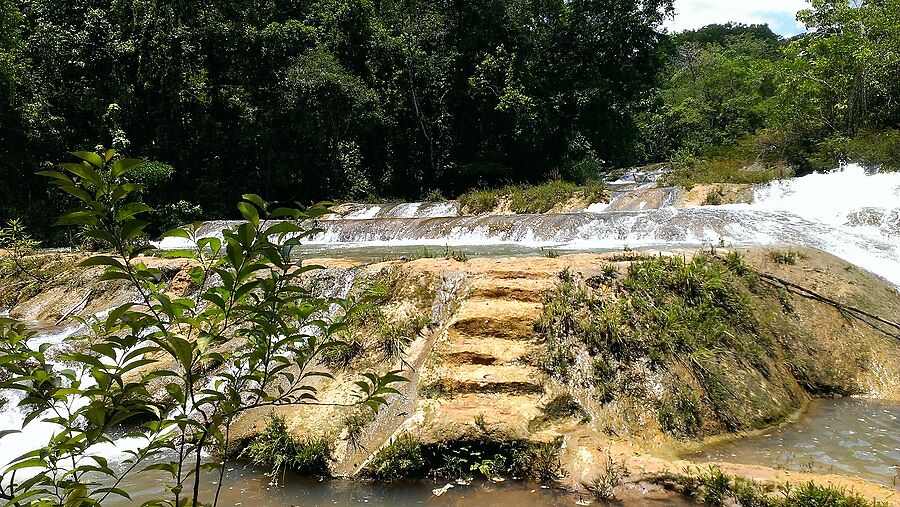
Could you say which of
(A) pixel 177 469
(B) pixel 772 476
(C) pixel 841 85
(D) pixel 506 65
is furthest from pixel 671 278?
(D) pixel 506 65

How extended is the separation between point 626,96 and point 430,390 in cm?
2211

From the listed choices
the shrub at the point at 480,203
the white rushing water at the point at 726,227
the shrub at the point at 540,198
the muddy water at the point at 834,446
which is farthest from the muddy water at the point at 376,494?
the shrub at the point at 480,203

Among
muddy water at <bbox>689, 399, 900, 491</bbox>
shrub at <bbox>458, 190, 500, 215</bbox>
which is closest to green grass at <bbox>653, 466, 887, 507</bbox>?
muddy water at <bbox>689, 399, 900, 491</bbox>

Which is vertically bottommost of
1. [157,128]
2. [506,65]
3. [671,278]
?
[671,278]

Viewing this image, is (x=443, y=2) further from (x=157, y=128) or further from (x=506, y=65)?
(x=157, y=128)

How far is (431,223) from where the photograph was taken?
42.9 ft

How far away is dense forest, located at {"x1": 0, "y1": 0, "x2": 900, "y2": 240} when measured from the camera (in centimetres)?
1844

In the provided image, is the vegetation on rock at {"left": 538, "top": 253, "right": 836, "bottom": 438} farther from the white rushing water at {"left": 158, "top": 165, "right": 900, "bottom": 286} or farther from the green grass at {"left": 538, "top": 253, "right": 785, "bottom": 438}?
the white rushing water at {"left": 158, "top": 165, "right": 900, "bottom": 286}

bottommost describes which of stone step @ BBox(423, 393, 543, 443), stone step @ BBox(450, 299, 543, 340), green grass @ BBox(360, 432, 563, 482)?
green grass @ BBox(360, 432, 563, 482)

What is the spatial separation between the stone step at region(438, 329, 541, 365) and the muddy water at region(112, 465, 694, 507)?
1183 mm

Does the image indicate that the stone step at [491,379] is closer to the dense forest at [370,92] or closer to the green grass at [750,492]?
the green grass at [750,492]

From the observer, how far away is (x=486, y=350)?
5270mm

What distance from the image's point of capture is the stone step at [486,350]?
17.1 ft

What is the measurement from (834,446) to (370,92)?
67.4 feet
